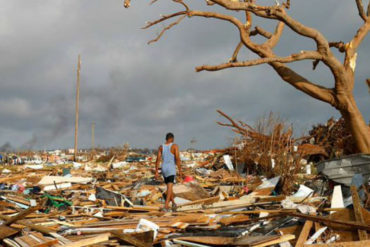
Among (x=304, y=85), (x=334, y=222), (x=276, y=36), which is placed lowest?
(x=334, y=222)

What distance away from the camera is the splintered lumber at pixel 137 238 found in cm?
549

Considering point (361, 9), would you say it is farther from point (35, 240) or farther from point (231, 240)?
point (35, 240)

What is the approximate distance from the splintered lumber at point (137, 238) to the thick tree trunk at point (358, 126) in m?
7.72

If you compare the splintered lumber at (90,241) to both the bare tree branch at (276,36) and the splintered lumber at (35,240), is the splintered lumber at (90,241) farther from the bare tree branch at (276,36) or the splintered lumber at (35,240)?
the bare tree branch at (276,36)

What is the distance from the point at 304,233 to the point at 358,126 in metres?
6.46

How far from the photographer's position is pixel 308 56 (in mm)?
10750

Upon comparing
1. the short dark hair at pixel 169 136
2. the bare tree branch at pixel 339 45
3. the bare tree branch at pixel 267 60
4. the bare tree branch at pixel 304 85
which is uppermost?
the bare tree branch at pixel 339 45

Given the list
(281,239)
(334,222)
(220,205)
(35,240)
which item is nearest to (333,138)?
(220,205)

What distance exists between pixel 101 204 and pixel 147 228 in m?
3.73

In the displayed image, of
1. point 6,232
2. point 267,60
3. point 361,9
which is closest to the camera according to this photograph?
point 6,232

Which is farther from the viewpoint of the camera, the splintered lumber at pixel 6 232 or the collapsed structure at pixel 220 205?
the splintered lumber at pixel 6 232

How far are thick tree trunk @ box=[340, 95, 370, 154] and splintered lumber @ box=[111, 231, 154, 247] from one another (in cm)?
772

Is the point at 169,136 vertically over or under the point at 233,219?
over

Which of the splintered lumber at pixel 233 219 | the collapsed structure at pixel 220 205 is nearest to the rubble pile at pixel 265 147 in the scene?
the collapsed structure at pixel 220 205
